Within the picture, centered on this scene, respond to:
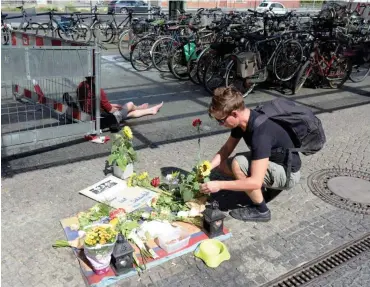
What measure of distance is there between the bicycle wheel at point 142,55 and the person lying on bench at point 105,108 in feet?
12.3

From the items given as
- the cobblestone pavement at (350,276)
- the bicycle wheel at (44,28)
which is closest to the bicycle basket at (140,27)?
the bicycle wheel at (44,28)

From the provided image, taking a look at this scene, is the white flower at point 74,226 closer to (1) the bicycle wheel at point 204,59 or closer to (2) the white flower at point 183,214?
(2) the white flower at point 183,214

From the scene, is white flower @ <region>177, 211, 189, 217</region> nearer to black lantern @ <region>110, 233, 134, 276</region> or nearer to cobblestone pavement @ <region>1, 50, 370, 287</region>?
cobblestone pavement @ <region>1, 50, 370, 287</region>

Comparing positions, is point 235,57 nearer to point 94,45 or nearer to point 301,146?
point 94,45

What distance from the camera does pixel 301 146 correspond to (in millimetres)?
3486

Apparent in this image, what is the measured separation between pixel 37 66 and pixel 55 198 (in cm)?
152

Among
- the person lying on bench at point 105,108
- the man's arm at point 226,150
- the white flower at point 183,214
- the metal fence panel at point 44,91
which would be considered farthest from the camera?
the person lying on bench at point 105,108

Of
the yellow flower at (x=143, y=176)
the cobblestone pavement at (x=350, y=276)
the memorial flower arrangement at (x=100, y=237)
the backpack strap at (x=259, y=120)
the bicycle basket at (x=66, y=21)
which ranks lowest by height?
the cobblestone pavement at (x=350, y=276)

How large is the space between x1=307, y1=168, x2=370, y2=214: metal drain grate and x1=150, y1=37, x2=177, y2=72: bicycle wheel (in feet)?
18.4

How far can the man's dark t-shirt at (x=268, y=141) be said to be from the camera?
10.4ft

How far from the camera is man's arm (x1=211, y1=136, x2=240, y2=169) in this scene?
3635 mm

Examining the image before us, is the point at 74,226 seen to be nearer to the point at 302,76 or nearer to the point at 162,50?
the point at 302,76

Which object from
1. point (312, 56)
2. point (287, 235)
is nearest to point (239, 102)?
point (287, 235)

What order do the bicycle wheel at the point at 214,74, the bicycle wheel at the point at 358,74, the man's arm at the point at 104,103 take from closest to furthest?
the man's arm at the point at 104,103 < the bicycle wheel at the point at 214,74 < the bicycle wheel at the point at 358,74
